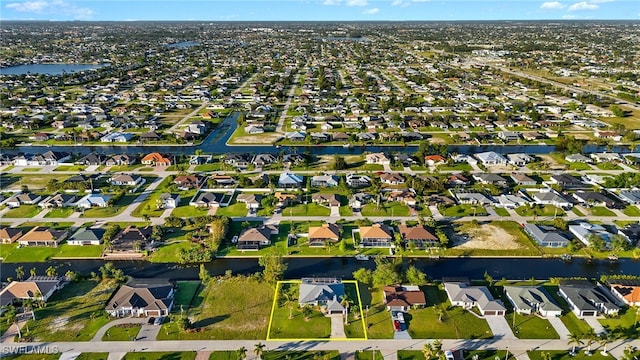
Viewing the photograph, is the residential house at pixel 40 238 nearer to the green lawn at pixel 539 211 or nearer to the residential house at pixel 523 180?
the green lawn at pixel 539 211

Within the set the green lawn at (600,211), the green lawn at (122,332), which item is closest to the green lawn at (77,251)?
the green lawn at (122,332)

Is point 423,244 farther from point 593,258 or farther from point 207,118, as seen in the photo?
point 207,118

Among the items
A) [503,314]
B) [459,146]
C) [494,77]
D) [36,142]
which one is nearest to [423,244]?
[503,314]

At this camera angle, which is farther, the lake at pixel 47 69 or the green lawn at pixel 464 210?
Result: the lake at pixel 47 69

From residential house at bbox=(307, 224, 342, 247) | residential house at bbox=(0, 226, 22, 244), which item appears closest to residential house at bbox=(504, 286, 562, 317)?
residential house at bbox=(307, 224, 342, 247)

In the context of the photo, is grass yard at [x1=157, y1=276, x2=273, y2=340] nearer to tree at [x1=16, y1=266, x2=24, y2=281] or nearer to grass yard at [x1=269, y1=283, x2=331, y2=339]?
grass yard at [x1=269, y1=283, x2=331, y2=339]
